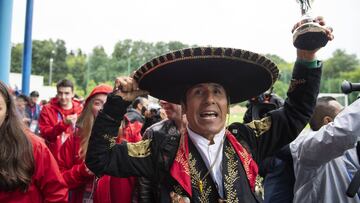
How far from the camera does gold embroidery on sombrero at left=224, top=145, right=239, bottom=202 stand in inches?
73.9

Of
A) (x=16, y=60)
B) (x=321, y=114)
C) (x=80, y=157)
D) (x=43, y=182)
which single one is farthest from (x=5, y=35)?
(x=16, y=60)

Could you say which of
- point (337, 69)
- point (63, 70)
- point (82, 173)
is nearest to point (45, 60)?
point (63, 70)

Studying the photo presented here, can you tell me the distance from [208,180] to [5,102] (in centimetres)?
131

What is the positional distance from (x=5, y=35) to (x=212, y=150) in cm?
477

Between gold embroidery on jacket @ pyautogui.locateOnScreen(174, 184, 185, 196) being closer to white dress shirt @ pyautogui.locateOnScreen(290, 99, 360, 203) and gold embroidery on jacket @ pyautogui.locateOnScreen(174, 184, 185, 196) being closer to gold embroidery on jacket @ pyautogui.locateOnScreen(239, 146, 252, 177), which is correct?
gold embroidery on jacket @ pyautogui.locateOnScreen(239, 146, 252, 177)

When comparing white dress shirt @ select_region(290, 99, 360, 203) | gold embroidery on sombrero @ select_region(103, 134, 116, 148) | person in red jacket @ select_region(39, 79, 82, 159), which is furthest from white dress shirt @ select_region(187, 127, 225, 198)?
person in red jacket @ select_region(39, 79, 82, 159)

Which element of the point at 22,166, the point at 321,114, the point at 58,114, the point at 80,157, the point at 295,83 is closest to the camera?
the point at 295,83

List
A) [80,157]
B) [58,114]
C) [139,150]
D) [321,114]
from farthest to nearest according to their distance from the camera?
[58,114], [80,157], [321,114], [139,150]

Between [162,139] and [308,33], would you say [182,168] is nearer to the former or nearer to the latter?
[162,139]

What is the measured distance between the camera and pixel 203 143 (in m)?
2.03

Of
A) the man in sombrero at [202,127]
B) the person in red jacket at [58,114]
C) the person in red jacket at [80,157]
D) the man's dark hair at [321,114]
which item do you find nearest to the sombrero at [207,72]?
the man in sombrero at [202,127]

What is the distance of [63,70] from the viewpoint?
7012 centimetres

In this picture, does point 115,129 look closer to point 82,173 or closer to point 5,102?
point 5,102

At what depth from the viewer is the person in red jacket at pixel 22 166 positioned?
2.23 m
